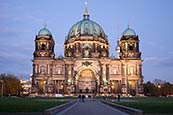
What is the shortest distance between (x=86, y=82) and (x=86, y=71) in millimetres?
3748

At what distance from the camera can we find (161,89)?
4707 inches

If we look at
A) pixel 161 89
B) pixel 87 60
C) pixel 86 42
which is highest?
pixel 86 42

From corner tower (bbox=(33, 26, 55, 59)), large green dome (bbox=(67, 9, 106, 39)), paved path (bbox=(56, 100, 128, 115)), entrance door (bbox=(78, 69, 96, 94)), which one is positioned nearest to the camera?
paved path (bbox=(56, 100, 128, 115))

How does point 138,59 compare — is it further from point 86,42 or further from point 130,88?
point 86,42

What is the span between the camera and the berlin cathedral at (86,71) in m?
95.9

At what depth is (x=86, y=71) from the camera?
100562mm

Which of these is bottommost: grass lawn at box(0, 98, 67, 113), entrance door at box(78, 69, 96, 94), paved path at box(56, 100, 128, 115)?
paved path at box(56, 100, 128, 115)

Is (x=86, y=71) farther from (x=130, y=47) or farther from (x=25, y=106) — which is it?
(x=25, y=106)

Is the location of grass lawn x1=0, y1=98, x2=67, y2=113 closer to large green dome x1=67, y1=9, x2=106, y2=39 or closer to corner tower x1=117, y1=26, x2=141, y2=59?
corner tower x1=117, y1=26, x2=141, y2=59

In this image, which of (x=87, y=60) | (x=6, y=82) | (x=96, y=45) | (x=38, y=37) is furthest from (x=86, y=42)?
(x=6, y=82)

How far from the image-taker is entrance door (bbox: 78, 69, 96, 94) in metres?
99.8

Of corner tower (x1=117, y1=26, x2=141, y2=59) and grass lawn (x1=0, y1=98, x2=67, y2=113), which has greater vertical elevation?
corner tower (x1=117, y1=26, x2=141, y2=59)

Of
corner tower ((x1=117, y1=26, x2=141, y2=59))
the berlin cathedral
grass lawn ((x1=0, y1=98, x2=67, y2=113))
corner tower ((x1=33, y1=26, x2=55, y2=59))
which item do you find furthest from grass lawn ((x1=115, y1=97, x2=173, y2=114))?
corner tower ((x1=33, y1=26, x2=55, y2=59))

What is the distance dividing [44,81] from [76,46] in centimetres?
1777
